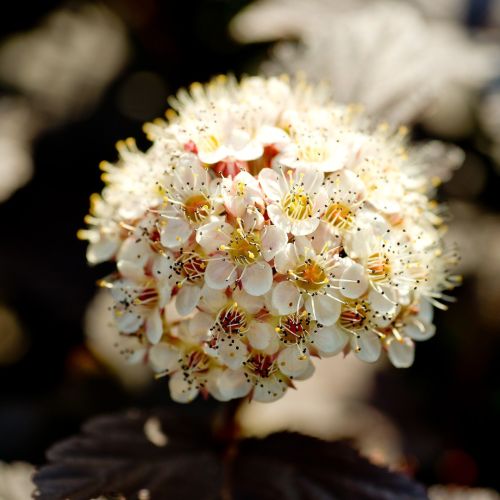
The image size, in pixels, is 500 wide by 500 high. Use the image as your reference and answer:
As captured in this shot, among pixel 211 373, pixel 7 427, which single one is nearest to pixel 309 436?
pixel 211 373

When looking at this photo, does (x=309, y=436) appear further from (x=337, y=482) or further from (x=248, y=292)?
(x=248, y=292)

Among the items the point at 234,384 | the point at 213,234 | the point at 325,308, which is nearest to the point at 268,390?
the point at 234,384

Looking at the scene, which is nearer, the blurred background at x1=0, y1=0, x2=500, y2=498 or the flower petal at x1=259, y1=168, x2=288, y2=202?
the flower petal at x1=259, y1=168, x2=288, y2=202

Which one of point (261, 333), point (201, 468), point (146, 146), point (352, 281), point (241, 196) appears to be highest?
point (146, 146)

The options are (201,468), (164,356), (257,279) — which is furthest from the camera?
(201,468)

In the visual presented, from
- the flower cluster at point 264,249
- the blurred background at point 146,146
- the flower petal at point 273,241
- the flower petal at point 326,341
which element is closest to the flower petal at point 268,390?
the flower cluster at point 264,249

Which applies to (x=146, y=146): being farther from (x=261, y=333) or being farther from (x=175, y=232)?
(x=261, y=333)

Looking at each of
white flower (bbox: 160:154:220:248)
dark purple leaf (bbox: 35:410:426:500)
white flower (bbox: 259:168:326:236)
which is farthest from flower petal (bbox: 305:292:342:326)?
dark purple leaf (bbox: 35:410:426:500)

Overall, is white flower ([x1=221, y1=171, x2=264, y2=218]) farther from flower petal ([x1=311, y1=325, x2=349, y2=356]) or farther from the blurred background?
the blurred background
